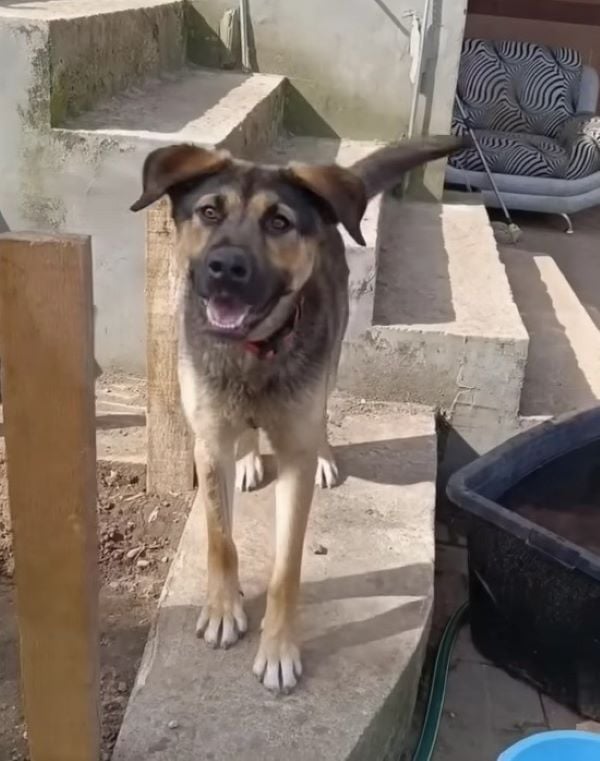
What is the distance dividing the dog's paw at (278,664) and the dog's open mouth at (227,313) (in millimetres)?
791

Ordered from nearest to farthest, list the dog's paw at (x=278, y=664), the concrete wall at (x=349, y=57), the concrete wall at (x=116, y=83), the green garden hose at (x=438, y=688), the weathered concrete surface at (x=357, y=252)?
the dog's paw at (x=278, y=664), the green garden hose at (x=438, y=688), the weathered concrete surface at (x=357, y=252), the concrete wall at (x=116, y=83), the concrete wall at (x=349, y=57)

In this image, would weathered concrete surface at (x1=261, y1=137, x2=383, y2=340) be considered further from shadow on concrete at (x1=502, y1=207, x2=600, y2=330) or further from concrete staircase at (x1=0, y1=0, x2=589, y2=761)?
shadow on concrete at (x1=502, y1=207, x2=600, y2=330)

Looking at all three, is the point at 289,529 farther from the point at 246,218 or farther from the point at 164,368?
the point at 164,368

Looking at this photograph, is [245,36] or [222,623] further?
[245,36]

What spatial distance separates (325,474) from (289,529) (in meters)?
→ 0.81

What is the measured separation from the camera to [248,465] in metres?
3.16

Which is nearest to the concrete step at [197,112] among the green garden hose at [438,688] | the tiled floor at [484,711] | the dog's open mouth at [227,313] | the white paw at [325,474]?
the white paw at [325,474]

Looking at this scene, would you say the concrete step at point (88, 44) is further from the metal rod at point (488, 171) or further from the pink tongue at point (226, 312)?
the metal rod at point (488, 171)

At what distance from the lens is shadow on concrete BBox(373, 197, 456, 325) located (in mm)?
3811

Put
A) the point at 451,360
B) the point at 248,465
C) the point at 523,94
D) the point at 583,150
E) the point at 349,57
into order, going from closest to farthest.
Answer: the point at 248,465 < the point at 451,360 < the point at 349,57 < the point at 583,150 < the point at 523,94

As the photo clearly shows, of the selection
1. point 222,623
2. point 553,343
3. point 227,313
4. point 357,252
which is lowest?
point 553,343

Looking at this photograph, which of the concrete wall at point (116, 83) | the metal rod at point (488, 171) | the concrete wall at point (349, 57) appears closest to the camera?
the concrete wall at point (116, 83)

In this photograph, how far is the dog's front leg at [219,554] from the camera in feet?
7.98

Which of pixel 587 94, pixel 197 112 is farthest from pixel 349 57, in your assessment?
pixel 587 94
